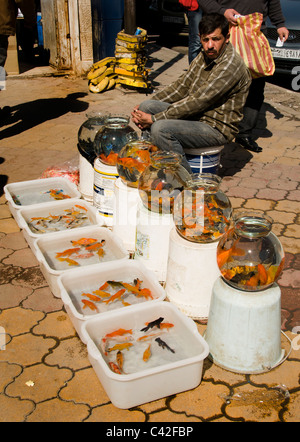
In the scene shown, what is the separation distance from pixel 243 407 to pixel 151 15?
13.9 m

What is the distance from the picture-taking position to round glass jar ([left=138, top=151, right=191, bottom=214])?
383cm

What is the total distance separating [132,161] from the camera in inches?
166

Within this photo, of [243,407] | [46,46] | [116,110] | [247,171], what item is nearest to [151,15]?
[46,46]

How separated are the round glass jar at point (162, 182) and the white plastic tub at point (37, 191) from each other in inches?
45.7

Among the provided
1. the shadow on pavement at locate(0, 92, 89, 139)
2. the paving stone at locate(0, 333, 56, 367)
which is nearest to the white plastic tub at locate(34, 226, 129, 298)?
the paving stone at locate(0, 333, 56, 367)

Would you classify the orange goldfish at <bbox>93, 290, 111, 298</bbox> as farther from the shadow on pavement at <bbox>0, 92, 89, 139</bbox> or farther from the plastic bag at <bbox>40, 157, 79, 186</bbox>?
the shadow on pavement at <bbox>0, 92, 89, 139</bbox>

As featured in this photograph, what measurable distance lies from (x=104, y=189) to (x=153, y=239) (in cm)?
92

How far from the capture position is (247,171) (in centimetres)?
602

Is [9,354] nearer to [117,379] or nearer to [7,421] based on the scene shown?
[7,421]

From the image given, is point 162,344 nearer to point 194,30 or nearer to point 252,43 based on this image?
point 252,43

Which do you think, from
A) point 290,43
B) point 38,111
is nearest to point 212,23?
point 38,111

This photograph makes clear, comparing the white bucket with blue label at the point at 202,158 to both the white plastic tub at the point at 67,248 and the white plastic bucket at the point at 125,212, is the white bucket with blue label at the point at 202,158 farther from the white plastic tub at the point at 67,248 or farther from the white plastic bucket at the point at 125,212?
the white plastic tub at the point at 67,248

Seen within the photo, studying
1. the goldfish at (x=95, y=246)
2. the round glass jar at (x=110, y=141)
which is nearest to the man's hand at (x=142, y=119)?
the round glass jar at (x=110, y=141)

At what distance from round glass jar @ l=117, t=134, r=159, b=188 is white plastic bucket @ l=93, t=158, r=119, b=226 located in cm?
23
